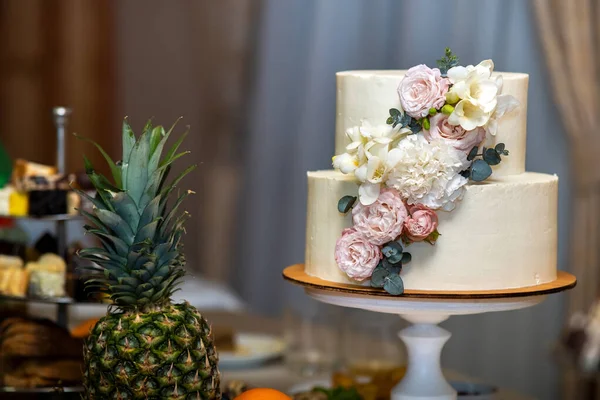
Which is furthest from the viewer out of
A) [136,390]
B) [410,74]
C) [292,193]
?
[292,193]

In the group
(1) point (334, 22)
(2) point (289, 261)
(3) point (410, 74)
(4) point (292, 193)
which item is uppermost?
(1) point (334, 22)

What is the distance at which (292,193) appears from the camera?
5.60 m

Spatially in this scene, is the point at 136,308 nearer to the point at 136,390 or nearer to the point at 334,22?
the point at 136,390

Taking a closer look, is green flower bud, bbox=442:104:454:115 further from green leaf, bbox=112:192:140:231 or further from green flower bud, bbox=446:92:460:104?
green leaf, bbox=112:192:140:231

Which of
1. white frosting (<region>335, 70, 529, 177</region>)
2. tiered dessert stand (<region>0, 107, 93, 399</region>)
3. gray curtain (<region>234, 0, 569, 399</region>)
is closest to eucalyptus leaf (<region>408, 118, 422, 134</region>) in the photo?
white frosting (<region>335, 70, 529, 177</region>)

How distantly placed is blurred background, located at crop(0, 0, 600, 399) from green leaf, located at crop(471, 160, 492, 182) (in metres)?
1.22

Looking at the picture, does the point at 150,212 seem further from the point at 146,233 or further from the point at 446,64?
the point at 446,64

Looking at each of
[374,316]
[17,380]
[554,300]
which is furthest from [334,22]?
[17,380]

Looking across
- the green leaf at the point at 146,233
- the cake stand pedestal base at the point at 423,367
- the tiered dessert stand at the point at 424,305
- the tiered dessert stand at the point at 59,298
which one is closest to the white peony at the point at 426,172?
the tiered dessert stand at the point at 424,305

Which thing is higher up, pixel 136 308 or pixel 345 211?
pixel 345 211

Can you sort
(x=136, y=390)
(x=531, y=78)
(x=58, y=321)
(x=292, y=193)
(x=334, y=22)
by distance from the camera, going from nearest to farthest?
1. (x=136, y=390)
2. (x=58, y=321)
3. (x=531, y=78)
4. (x=334, y=22)
5. (x=292, y=193)

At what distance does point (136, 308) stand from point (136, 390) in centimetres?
17

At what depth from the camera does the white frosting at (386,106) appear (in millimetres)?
2256

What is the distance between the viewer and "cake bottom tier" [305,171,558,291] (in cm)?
216
